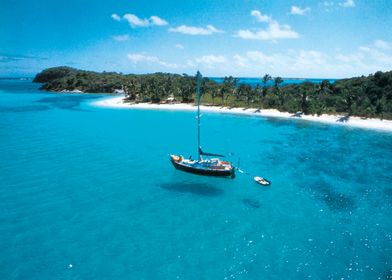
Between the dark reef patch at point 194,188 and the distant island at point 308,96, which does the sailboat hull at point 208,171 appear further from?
the distant island at point 308,96

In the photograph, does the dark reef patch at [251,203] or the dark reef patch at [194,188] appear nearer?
the dark reef patch at [251,203]

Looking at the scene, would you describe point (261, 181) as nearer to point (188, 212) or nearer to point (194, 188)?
point (194, 188)

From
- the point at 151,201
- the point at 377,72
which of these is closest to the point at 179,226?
the point at 151,201

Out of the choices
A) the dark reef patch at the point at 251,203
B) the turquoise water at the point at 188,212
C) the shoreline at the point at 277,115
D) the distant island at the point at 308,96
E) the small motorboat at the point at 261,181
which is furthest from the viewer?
the distant island at the point at 308,96

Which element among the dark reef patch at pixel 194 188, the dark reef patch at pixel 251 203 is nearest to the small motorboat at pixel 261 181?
the dark reef patch at pixel 251 203

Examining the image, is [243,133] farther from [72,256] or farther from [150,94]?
[150,94]

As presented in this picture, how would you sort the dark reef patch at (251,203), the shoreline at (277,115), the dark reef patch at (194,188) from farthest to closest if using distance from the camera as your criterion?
the shoreline at (277,115) < the dark reef patch at (194,188) < the dark reef patch at (251,203)

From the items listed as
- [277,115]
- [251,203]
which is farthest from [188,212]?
[277,115]

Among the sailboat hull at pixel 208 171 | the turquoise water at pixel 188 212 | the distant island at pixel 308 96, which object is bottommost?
the turquoise water at pixel 188 212

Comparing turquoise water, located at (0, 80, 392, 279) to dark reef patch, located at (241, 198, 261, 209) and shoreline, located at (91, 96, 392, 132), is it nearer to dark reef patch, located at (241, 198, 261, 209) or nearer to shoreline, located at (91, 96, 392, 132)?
dark reef patch, located at (241, 198, 261, 209)
